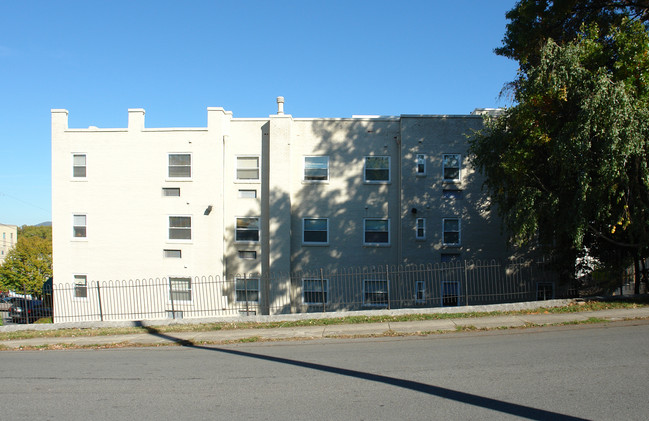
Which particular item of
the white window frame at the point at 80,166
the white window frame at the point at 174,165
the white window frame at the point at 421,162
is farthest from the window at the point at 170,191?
the white window frame at the point at 421,162

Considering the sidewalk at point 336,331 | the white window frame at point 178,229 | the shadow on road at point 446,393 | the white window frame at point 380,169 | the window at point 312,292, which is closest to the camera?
the shadow on road at point 446,393

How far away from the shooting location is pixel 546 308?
13594 mm

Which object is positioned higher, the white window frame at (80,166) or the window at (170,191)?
the white window frame at (80,166)

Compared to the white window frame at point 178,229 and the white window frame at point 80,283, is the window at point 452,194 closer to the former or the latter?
the white window frame at point 178,229

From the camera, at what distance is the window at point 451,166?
21.4 metres

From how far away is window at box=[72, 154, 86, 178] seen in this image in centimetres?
2259

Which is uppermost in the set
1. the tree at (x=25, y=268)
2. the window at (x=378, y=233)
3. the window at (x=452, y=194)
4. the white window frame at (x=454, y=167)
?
the white window frame at (x=454, y=167)

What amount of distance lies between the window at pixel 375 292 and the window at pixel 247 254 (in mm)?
4976

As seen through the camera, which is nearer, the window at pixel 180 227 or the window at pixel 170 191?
the window at pixel 180 227

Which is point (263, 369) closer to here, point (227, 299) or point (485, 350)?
point (485, 350)

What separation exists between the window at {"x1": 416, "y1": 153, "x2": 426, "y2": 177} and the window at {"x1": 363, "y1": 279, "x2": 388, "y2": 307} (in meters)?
4.83

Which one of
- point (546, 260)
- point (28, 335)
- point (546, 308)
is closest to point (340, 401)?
point (546, 308)

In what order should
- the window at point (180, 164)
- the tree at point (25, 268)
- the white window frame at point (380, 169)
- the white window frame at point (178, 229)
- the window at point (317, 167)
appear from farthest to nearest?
the tree at point (25, 268)
the window at point (180, 164)
the white window frame at point (178, 229)
the window at point (317, 167)
the white window frame at point (380, 169)

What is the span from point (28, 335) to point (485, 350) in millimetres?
12539
